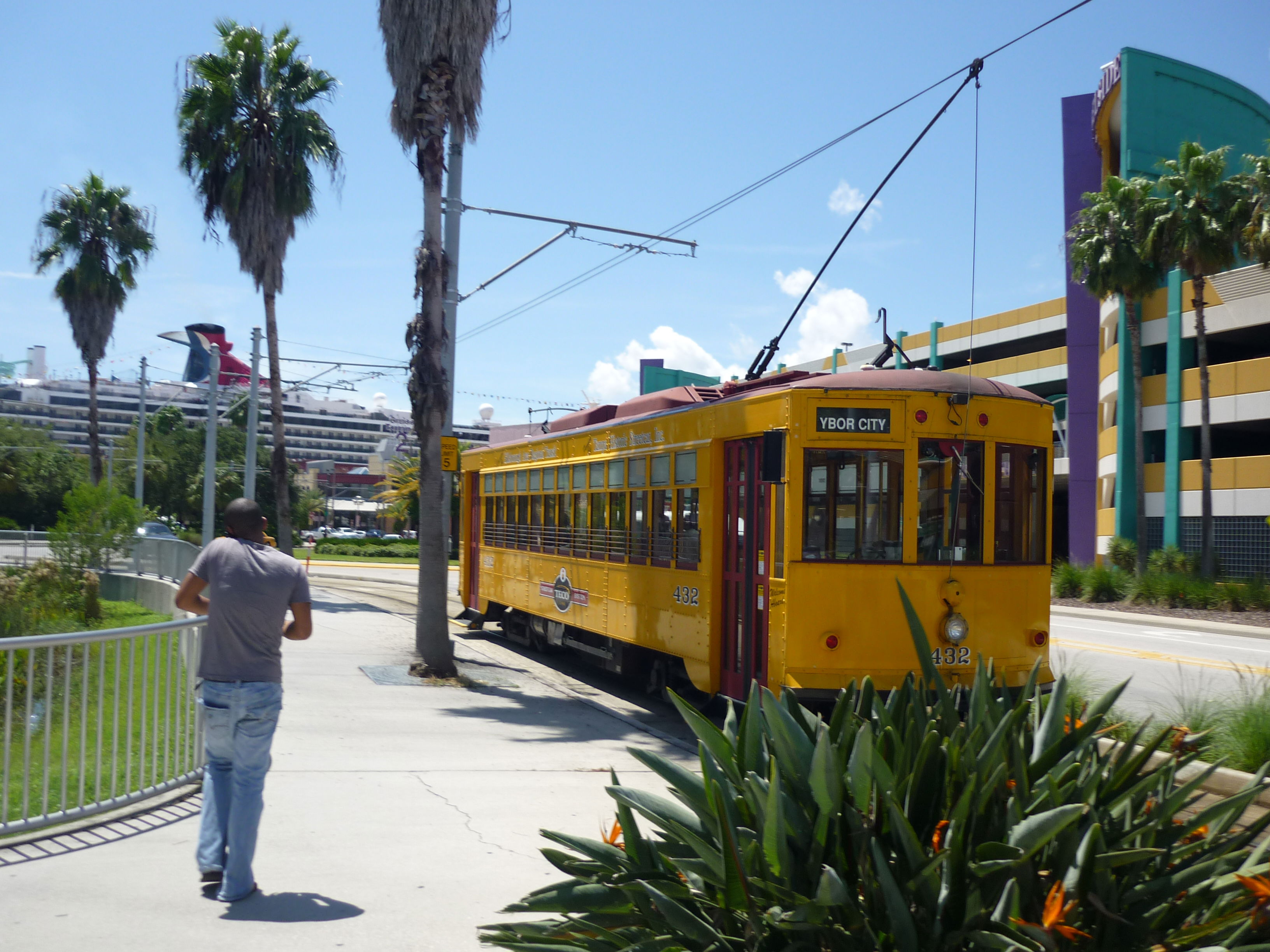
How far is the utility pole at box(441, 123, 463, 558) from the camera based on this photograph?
14.2 metres

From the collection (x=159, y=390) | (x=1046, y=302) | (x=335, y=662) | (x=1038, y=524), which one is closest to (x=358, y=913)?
(x=1038, y=524)

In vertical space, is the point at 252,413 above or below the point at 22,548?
above

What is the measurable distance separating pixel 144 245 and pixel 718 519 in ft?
110

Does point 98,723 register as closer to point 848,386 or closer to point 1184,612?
point 848,386

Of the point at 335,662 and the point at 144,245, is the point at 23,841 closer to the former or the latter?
the point at 335,662

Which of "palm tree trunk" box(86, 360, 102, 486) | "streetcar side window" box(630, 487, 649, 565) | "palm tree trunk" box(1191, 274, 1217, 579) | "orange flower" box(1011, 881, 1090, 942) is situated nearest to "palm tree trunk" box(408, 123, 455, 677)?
"streetcar side window" box(630, 487, 649, 565)

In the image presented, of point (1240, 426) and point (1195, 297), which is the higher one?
point (1195, 297)

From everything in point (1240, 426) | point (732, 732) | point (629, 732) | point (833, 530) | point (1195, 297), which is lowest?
point (629, 732)

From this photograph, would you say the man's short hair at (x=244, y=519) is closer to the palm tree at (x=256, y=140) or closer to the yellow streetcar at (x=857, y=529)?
the yellow streetcar at (x=857, y=529)

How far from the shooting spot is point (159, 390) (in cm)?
17600

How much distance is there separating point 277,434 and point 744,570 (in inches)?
796

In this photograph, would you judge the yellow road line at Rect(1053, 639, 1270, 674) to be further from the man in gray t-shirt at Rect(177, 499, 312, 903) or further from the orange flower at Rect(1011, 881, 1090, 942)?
the orange flower at Rect(1011, 881, 1090, 942)

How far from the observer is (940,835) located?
Answer: 322cm

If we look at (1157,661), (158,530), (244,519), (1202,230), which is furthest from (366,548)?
(244,519)
